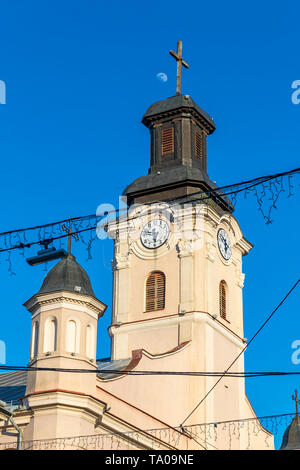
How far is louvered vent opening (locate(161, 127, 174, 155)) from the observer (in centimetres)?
5484

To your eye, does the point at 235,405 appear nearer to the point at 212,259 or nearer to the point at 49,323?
the point at 212,259

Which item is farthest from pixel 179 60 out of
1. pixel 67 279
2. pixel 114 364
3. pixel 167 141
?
pixel 67 279

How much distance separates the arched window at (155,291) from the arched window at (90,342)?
12486mm

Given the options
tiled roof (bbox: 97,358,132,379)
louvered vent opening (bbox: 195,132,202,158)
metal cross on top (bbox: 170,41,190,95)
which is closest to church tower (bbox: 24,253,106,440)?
tiled roof (bbox: 97,358,132,379)

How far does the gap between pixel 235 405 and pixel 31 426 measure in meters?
17.2

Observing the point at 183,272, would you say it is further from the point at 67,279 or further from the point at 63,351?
the point at 63,351

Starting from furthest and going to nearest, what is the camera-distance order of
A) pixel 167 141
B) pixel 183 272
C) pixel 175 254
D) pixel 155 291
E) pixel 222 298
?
pixel 167 141, pixel 222 298, pixel 175 254, pixel 155 291, pixel 183 272

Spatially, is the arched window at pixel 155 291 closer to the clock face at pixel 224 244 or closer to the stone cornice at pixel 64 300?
the clock face at pixel 224 244

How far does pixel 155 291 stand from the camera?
5150cm

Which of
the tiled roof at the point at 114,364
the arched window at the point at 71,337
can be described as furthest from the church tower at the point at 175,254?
the arched window at the point at 71,337

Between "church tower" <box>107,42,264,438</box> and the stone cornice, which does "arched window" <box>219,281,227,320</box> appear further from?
the stone cornice

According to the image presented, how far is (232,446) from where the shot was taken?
5016cm

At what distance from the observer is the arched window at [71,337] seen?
37.8 meters

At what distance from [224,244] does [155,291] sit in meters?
4.42
